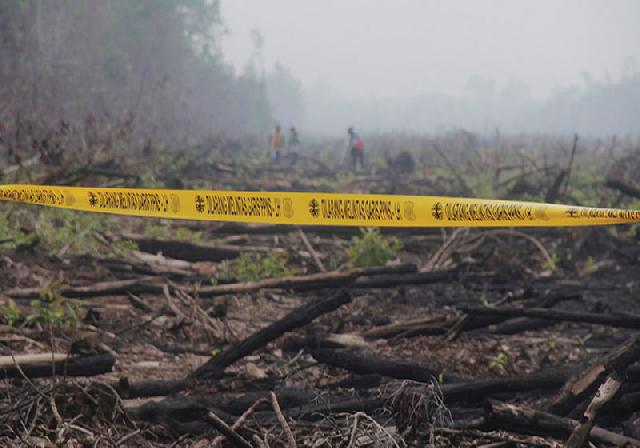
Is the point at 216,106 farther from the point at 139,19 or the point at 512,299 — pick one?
the point at 512,299

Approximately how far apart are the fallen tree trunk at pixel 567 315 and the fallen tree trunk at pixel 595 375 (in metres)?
0.90

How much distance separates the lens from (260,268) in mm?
8328

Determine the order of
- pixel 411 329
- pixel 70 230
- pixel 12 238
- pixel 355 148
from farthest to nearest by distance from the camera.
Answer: pixel 355 148 < pixel 70 230 < pixel 12 238 < pixel 411 329

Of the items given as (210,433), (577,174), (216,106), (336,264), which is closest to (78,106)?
(577,174)

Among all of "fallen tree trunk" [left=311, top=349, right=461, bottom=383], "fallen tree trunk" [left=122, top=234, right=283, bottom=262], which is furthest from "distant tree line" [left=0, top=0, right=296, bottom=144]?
"fallen tree trunk" [left=311, top=349, right=461, bottom=383]

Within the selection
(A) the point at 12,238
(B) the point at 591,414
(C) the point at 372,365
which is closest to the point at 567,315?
(C) the point at 372,365

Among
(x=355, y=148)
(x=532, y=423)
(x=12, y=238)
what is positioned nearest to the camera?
(x=532, y=423)

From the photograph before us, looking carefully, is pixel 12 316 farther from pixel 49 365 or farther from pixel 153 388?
pixel 153 388

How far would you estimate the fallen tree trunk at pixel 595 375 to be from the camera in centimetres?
364

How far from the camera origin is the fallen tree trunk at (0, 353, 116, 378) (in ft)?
13.3

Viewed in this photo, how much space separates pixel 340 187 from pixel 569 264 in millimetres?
10642

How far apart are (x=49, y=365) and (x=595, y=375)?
3220 mm

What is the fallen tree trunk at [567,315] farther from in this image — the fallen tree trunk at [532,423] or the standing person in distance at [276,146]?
the standing person in distance at [276,146]

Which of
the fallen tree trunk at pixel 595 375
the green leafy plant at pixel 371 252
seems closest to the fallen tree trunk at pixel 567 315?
the fallen tree trunk at pixel 595 375
